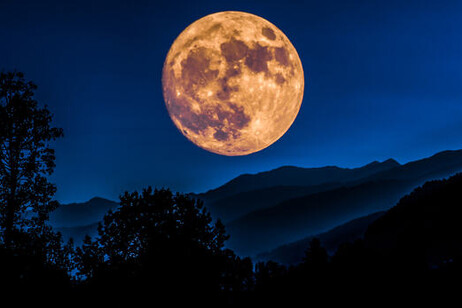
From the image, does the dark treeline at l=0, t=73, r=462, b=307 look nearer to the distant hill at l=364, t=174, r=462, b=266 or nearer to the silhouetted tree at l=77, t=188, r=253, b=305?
the silhouetted tree at l=77, t=188, r=253, b=305

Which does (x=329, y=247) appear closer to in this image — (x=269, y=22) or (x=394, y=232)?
(x=394, y=232)

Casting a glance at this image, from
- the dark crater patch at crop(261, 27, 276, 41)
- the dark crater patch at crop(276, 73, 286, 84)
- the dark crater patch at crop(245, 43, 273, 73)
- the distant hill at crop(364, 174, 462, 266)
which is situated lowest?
the distant hill at crop(364, 174, 462, 266)

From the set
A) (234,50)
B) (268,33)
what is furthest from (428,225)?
(234,50)

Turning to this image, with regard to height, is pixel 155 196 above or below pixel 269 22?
below

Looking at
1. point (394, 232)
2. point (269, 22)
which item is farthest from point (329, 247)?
point (269, 22)

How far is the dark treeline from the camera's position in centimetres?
1259

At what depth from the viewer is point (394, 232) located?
8569 centimetres

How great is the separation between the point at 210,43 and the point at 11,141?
12706 millimetres

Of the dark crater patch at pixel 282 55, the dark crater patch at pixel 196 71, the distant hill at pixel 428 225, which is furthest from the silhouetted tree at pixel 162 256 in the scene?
the distant hill at pixel 428 225

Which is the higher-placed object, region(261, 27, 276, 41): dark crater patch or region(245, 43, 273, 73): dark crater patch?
region(261, 27, 276, 41): dark crater patch

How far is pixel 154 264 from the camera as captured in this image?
572 inches

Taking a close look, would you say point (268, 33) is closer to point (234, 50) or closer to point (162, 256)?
point (234, 50)

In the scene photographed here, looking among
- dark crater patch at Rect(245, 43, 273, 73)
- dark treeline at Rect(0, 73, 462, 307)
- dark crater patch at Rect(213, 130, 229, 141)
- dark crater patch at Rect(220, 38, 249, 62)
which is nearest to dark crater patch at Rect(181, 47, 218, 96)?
dark crater patch at Rect(220, 38, 249, 62)

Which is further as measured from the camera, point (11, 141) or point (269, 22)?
point (269, 22)
